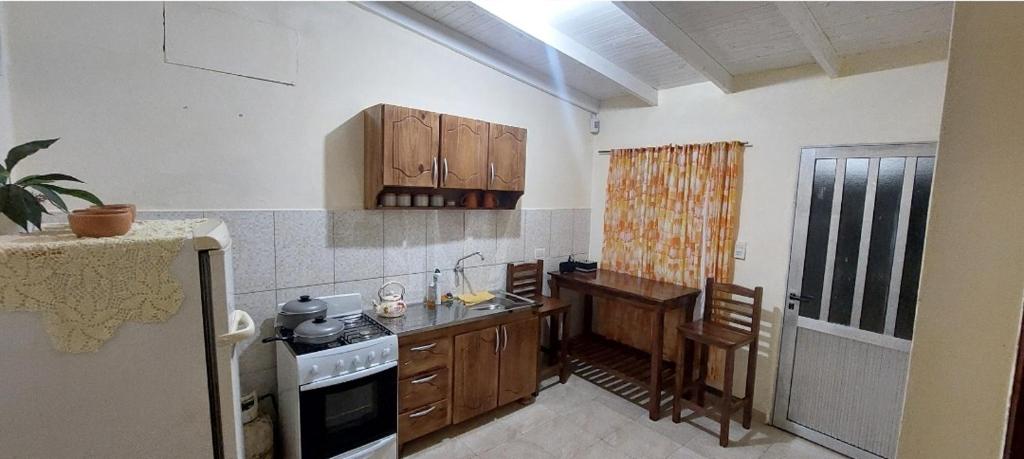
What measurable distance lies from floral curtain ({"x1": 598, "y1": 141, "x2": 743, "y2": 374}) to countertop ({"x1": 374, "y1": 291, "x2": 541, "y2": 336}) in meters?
1.25

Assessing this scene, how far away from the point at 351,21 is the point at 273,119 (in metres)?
0.82

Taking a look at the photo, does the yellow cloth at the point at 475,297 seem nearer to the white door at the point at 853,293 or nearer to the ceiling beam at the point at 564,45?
the ceiling beam at the point at 564,45

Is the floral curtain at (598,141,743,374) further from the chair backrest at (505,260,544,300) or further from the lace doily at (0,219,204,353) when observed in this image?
the lace doily at (0,219,204,353)

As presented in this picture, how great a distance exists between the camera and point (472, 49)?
3059mm

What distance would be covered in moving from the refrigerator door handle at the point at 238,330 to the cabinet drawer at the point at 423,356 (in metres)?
1.07

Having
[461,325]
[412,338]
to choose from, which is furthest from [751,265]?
[412,338]

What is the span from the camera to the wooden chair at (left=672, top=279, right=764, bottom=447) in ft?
8.84

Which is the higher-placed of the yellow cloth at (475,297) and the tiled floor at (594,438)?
the yellow cloth at (475,297)

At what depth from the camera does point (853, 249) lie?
8.65ft

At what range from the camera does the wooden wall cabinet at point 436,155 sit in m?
2.52

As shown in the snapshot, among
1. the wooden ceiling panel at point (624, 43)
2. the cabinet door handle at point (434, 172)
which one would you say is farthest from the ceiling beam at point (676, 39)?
the cabinet door handle at point (434, 172)

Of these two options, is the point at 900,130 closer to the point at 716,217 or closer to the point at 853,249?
the point at 853,249

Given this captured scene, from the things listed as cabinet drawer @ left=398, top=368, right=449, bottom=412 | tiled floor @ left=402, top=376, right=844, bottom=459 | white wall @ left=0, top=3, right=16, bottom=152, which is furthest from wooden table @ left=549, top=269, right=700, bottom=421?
white wall @ left=0, top=3, right=16, bottom=152

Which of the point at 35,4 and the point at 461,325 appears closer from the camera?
→ the point at 35,4
